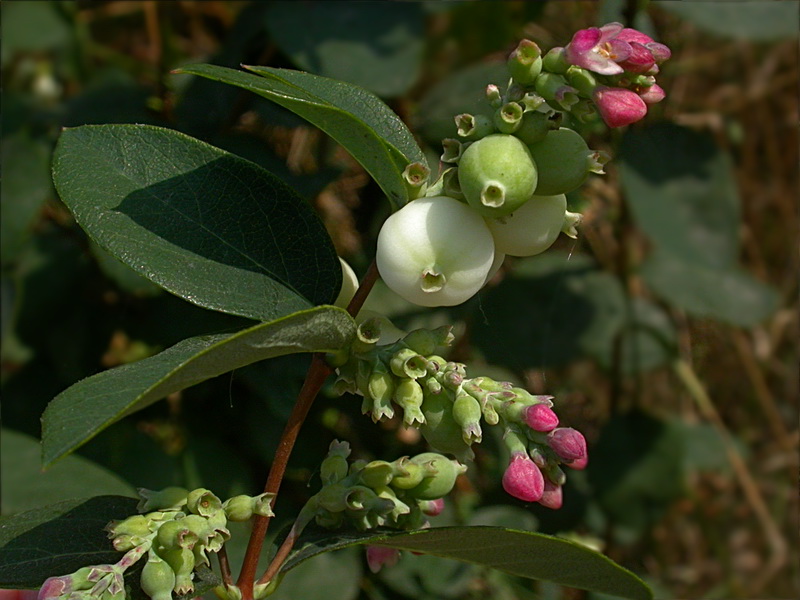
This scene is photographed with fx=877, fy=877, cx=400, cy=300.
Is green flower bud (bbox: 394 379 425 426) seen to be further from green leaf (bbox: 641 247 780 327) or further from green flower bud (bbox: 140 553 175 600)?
green leaf (bbox: 641 247 780 327)

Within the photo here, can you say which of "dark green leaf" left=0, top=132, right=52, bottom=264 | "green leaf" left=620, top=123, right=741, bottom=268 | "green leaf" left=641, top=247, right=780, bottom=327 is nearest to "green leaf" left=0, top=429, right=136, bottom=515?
"dark green leaf" left=0, top=132, right=52, bottom=264

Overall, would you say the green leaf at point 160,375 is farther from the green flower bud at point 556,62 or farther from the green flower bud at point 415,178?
the green flower bud at point 556,62

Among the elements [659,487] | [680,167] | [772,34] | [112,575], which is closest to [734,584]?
[659,487]

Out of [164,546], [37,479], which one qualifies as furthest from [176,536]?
[37,479]

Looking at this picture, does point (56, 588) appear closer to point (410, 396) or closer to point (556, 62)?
point (410, 396)

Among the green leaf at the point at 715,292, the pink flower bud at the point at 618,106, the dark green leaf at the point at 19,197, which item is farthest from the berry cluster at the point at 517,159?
the green leaf at the point at 715,292
